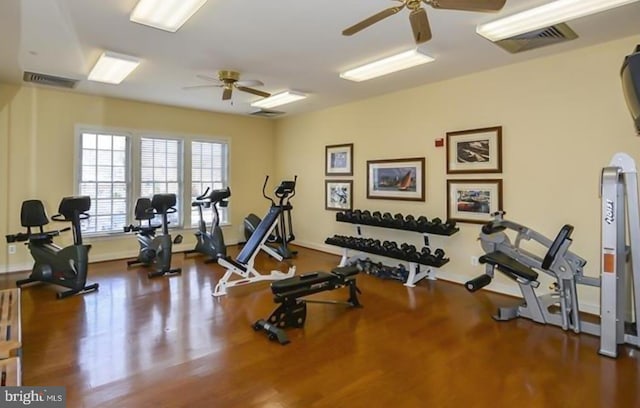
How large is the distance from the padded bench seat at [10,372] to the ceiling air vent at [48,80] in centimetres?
420

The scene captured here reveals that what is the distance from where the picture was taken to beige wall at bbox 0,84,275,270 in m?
5.20

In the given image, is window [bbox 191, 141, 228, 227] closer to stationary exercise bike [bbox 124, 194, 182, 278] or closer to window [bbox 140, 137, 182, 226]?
window [bbox 140, 137, 182, 226]

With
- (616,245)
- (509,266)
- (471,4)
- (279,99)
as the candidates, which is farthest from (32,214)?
(616,245)

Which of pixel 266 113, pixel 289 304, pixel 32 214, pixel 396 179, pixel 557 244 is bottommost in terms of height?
pixel 289 304

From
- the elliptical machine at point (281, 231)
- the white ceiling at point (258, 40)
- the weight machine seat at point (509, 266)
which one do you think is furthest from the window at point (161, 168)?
the weight machine seat at point (509, 266)

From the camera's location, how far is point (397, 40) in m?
3.52

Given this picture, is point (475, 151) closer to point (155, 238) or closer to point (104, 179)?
point (155, 238)

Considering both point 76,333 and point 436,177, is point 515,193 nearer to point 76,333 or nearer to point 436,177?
point 436,177

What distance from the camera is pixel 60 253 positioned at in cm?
436

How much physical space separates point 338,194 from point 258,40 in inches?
139

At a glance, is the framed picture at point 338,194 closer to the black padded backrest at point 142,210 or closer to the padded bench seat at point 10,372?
the black padded backrest at point 142,210

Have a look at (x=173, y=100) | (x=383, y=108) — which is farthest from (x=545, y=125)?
(x=173, y=100)

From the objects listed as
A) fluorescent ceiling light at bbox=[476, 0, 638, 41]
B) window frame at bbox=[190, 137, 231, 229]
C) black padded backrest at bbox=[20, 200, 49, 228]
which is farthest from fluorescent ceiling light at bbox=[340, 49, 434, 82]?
black padded backrest at bbox=[20, 200, 49, 228]

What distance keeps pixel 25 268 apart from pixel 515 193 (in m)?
6.92
